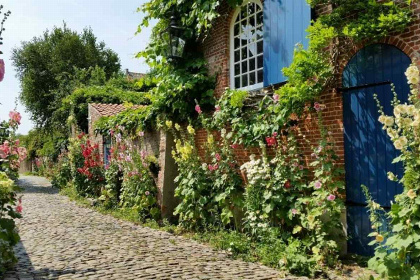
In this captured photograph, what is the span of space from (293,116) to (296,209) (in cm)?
152

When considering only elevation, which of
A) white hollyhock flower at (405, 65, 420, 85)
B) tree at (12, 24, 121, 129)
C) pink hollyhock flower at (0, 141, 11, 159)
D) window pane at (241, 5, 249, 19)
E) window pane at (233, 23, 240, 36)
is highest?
tree at (12, 24, 121, 129)

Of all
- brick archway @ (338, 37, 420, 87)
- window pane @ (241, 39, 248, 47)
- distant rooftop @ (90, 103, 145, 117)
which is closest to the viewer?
brick archway @ (338, 37, 420, 87)

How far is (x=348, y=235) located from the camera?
559 centimetres

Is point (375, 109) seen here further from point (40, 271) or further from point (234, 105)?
point (40, 271)

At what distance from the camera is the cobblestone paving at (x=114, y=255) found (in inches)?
199

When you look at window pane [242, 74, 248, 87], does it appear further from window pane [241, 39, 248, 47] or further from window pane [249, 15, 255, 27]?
window pane [249, 15, 255, 27]

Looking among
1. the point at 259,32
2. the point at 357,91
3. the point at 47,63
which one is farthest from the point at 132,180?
the point at 47,63

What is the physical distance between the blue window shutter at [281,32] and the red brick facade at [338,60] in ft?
1.09

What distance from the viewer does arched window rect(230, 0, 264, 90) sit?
25.2ft

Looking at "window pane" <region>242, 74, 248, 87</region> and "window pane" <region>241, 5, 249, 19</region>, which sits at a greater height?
"window pane" <region>241, 5, 249, 19</region>

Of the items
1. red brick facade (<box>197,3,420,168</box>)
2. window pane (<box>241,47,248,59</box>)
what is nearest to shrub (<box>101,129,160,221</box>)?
red brick facade (<box>197,3,420,168</box>)

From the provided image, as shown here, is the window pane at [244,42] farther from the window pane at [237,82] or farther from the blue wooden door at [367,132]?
the blue wooden door at [367,132]

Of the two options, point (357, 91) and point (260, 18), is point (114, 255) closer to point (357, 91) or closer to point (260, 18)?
point (357, 91)

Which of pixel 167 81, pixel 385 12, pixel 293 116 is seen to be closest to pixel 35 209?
pixel 167 81
